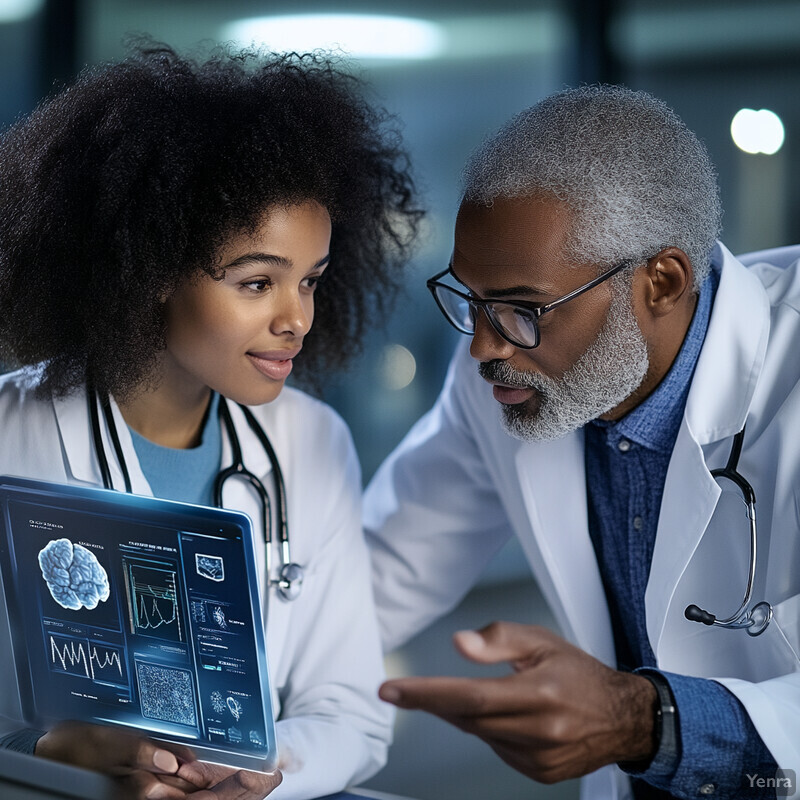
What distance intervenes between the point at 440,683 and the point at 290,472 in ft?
2.34

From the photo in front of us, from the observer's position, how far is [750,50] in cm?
345

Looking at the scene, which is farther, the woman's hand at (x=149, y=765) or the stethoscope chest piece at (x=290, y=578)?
the stethoscope chest piece at (x=290, y=578)

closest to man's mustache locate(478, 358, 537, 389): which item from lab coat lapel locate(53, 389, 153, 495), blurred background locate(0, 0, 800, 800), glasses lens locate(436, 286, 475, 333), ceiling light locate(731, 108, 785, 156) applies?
glasses lens locate(436, 286, 475, 333)

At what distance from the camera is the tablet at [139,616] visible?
3.28ft

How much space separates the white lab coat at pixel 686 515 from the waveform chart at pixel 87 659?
0.70 m

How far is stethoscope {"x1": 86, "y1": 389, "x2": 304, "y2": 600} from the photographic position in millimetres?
1312

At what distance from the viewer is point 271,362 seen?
134 centimetres

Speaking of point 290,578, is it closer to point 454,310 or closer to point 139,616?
point 139,616

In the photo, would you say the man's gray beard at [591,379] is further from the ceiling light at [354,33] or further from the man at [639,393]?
the ceiling light at [354,33]

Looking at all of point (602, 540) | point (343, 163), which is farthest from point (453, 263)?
point (602, 540)

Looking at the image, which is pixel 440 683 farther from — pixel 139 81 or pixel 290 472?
pixel 139 81

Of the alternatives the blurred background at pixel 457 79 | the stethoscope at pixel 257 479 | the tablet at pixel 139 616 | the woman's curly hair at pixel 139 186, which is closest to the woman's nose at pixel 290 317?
the woman's curly hair at pixel 139 186

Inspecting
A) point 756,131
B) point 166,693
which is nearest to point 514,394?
point 166,693

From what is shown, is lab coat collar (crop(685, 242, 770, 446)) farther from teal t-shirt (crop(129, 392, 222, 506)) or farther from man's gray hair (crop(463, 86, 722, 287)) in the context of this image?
teal t-shirt (crop(129, 392, 222, 506))
